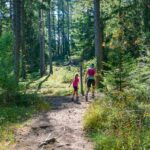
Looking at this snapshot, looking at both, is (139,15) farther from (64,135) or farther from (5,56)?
(64,135)

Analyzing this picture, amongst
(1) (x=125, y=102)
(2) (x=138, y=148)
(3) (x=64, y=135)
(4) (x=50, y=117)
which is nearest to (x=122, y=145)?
(2) (x=138, y=148)

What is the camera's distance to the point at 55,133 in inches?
430

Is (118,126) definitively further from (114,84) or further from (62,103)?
(62,103)

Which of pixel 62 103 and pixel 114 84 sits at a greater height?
pixel 114 84

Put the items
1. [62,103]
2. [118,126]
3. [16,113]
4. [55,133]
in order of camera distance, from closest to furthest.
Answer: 1. [118,126]
2. [55,133]
3. [16,113]
4. [62,103]

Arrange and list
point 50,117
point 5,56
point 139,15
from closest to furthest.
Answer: point 50,117 → point 5,56 → point 139,15

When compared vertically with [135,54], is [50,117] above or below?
below

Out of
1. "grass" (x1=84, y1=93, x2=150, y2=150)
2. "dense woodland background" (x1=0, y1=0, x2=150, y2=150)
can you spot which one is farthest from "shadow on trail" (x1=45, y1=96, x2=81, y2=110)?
"grass" (x1=84, y1=93, x2=150, y2=150)

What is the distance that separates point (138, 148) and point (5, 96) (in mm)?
9009

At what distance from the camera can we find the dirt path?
9.78 m

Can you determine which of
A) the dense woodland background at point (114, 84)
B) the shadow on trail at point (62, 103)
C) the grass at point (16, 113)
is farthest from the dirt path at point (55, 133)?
the shadow on trail at point (62, 103)

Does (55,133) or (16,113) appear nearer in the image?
(55,133)

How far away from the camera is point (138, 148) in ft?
27.1

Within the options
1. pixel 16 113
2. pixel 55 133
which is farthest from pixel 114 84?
pixel 55 133
